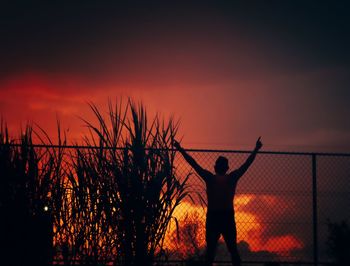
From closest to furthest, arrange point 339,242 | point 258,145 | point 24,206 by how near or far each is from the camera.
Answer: point 24,206 < point 258,145 < point 339,242

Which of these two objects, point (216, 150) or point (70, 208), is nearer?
point (70, 208)

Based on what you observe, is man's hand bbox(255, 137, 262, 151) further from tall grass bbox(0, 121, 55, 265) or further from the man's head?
→ tall grass bbox(0, 121, 55, 265)

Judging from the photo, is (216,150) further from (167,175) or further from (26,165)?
(26,165)

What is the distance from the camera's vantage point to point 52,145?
6008mm

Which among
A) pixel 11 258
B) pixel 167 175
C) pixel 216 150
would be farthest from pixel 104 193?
pixel 216 150

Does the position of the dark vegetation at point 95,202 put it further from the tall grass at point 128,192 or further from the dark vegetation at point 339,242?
the dark vegetation at point 339,242

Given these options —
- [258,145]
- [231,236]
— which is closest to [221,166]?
[258,145]

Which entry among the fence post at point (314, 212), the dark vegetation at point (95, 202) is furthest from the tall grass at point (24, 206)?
the fence post at point (314, 212)

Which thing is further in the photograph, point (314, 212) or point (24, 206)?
point (314, 212)

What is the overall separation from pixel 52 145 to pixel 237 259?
109 inches

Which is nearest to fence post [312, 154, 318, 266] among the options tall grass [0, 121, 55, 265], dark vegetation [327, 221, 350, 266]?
dark vegetation [327, 221, 350, 266]

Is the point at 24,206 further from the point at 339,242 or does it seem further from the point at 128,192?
the point at 339,242

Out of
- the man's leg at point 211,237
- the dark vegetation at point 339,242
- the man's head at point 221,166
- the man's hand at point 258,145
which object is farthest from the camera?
the dark vegetation at point 339,242

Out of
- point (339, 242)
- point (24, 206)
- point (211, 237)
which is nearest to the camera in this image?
point (24, 206)
